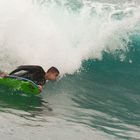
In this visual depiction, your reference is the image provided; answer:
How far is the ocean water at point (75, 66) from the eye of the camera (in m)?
11.7

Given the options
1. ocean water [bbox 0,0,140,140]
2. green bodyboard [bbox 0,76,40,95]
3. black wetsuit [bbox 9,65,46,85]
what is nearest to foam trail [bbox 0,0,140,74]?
ocean water [bbox 0,0,140,140]

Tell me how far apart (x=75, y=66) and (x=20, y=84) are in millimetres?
5500

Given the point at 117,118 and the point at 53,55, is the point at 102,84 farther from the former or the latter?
the point at 117,118

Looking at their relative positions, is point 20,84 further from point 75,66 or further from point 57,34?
point 57,34

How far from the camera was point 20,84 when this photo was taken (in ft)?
45.9

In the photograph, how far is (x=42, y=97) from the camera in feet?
46.9

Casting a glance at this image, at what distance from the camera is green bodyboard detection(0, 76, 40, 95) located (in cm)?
1386

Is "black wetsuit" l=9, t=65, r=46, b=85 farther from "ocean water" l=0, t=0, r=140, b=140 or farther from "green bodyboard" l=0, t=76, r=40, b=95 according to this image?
"ocean water" l=0, t=0, r=140, b=140

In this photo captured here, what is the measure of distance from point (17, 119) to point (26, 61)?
707cm

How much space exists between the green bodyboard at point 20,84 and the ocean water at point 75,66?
187 mm

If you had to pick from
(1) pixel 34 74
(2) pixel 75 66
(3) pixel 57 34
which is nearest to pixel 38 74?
(1) pixel 34 74

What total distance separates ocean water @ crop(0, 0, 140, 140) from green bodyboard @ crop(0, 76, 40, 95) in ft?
0.61

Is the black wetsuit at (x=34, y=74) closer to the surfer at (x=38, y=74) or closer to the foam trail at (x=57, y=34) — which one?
the surfer at (x=38, y=74)

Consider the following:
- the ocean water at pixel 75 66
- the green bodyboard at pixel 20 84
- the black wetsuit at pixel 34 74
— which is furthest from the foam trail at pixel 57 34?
the green bodyboard at pixel 20 84
